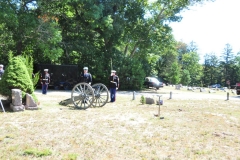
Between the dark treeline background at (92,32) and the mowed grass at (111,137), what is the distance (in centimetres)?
1276

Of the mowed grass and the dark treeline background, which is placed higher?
the dark treeline background

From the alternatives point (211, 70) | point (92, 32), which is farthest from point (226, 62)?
point (92, 32)

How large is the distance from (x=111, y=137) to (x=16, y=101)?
164 inches

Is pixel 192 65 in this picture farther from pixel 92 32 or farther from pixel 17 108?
pixel 17 108

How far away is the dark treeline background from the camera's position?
68.2 ft

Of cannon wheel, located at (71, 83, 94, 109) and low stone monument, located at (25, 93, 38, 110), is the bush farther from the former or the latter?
cannon wheel, located at (71, 83, 94, 109)

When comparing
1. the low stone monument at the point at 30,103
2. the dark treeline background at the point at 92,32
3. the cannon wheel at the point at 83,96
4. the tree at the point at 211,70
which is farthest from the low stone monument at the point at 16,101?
the tree at the point at 211,70

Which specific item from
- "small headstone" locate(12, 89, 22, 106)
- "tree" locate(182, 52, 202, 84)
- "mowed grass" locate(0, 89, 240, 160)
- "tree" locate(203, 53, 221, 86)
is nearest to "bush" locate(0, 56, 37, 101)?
"small headstone" locate(12, 89, 22, 106)

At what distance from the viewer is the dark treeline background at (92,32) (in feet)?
68.2

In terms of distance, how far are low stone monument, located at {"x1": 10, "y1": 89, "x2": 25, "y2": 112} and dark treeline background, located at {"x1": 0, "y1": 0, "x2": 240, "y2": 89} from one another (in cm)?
1164

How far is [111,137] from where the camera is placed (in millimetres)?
Answer: 6008

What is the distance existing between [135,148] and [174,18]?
1001 inches

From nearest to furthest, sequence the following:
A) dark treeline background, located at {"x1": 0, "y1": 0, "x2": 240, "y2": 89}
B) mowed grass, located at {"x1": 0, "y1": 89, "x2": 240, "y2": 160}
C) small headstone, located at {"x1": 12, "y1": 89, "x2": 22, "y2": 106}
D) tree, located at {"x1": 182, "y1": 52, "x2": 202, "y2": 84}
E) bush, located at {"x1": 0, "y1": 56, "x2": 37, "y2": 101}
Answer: mowed grass, located at {"x1": 0, "y1": 89, "x2": 240, "y2": 160} < small headstone, located at {"x1": 12, "y1": 89, "x2": 22, "y2": 106} < bush, located at {"x1": 0, "y1": 56, "x2": 37, "y2": 101} < dark treeline background, located at {"x1": 0, "y1": 0, "x2": 240, "y2": 89} < tree, located at {"x1": 182, "y1": 52, "x2": 202, "y2": 84}

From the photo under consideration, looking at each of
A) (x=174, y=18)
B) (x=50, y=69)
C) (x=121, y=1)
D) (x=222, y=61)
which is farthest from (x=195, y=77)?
(x=50, y=69)
